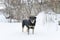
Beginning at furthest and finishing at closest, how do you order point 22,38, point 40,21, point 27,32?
1. point 40,21
2. point 27,32
3. point 22,38

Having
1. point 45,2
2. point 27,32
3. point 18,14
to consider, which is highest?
point 45,2

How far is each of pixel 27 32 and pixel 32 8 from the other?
586mm

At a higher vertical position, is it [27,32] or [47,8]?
[47,8]

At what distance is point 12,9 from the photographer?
2107mm

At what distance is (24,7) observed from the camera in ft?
6.89

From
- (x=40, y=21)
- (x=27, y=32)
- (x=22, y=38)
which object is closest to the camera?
(x=22, y=38)

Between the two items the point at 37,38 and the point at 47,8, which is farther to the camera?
the point at 47,8

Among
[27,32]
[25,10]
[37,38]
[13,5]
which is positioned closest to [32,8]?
[25,10]

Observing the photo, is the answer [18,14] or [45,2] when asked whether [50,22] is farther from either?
[18,14]

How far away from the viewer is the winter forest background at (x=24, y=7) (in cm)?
208

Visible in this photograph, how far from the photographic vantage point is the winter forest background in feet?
6.81

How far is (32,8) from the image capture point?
2.08m

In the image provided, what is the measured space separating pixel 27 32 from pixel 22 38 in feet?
0.88

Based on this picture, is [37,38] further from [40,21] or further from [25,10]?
[25,10]
